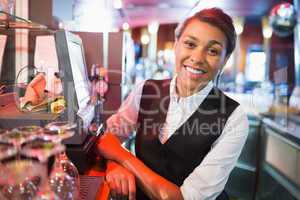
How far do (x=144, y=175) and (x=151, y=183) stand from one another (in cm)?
3

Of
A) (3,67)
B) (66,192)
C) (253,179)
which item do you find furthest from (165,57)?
(66,192)

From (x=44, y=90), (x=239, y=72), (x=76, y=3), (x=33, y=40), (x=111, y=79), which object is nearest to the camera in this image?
(x=44, y=90)

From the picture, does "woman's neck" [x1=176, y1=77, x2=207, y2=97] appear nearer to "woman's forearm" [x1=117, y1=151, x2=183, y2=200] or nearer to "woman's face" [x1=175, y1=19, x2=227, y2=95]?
"woman's face" [x1=175, y1=19, x2=227, y2=95]

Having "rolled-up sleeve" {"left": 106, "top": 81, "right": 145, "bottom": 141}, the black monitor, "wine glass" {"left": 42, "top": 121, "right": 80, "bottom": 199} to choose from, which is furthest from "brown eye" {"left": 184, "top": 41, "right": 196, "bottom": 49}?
"wine glass" {"left": 42, "top": 121, "right": 80, "bottom": 199}

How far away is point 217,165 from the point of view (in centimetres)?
82

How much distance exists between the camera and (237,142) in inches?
33.4

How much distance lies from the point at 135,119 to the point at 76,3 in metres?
0.95

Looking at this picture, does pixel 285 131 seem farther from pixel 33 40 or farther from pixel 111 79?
pixel 33 40

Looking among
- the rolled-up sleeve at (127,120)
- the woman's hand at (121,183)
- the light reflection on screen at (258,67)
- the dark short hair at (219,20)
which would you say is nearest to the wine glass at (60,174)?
the woman's hand at (121,183)

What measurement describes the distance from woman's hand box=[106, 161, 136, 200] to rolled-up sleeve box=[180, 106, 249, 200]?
0.50ft

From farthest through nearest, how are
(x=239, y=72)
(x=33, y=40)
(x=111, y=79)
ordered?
1. (x=239, y=72)
2. (x=111, y=79)
3. (x=33, y=40)

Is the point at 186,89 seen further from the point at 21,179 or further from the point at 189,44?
the point at 21,179

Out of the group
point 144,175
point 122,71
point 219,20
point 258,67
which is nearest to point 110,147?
point 144,175

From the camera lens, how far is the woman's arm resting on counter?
80 cm
